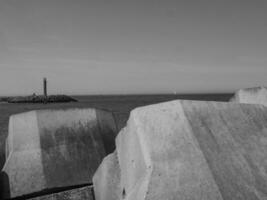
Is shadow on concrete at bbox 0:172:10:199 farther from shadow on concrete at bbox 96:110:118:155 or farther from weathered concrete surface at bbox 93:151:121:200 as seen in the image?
shadow on concrete at bbox 96:110:118:155

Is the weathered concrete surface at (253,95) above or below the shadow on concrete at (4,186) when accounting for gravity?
above

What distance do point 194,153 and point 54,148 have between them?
11.3ft

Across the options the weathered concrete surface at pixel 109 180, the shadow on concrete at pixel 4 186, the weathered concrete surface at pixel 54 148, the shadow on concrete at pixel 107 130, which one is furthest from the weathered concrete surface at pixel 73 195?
the shadow on concrete at pixel 107 130

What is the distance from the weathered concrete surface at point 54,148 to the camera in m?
4.97

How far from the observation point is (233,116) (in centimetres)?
323

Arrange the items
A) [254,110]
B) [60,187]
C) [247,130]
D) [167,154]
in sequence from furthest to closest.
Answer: [60,187], [254,110], [247,130], [167,154]

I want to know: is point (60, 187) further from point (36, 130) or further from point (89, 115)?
point (89, 115)

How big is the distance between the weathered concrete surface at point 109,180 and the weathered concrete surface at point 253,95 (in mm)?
2580

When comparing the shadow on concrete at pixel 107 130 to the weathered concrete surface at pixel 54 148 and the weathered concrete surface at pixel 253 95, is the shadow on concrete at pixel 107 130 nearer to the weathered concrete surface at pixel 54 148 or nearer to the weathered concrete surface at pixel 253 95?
the weathered concrete surface at pixel 54 148

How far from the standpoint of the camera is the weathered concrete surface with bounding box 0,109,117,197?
4971 mm

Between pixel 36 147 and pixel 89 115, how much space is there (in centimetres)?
123

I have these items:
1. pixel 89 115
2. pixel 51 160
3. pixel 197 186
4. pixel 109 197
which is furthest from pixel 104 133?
pixel 197 186

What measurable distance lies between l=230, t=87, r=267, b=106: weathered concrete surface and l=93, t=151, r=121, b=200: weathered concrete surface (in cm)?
258

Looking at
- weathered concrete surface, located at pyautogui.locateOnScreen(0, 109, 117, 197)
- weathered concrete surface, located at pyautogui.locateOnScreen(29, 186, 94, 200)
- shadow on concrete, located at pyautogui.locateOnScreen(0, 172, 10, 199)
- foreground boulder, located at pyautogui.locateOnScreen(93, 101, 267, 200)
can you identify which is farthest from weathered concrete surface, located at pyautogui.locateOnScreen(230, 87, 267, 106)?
shadow on concrete, located at pyautogui.locateOnScreen(0, 172, 10, 199)
